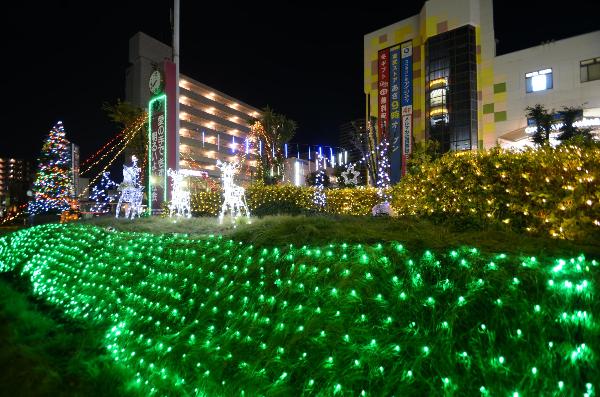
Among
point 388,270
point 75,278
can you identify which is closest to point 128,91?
point 75,278

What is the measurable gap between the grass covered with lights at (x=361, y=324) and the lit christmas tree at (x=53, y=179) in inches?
973

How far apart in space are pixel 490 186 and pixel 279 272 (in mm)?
3468

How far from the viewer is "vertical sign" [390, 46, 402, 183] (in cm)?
2748

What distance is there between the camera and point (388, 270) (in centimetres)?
354

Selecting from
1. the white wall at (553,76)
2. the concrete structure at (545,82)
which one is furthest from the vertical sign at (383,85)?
the white wall at (553,76)

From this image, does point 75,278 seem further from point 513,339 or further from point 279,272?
point 513,339

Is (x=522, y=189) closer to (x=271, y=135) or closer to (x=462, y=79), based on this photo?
(x=271, y=135)

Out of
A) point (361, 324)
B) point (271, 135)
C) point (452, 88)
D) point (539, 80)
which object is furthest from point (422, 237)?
point (452, 88)

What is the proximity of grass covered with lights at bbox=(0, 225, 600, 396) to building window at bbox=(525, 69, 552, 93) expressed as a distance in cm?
2232

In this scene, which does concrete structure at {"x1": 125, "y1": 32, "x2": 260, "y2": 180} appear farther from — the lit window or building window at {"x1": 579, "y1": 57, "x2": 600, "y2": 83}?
building window at {"x1": 579, "y1": 57, "x2": 600, "y2": 83}

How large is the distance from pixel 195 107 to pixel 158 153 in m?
55.7

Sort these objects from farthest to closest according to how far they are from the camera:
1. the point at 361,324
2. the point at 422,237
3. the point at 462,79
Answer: the point at 462,79 < the point at 422,237 < the point at 361,324

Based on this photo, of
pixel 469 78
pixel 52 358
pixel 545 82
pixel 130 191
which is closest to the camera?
pixel 52 358

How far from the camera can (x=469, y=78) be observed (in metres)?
24.4
